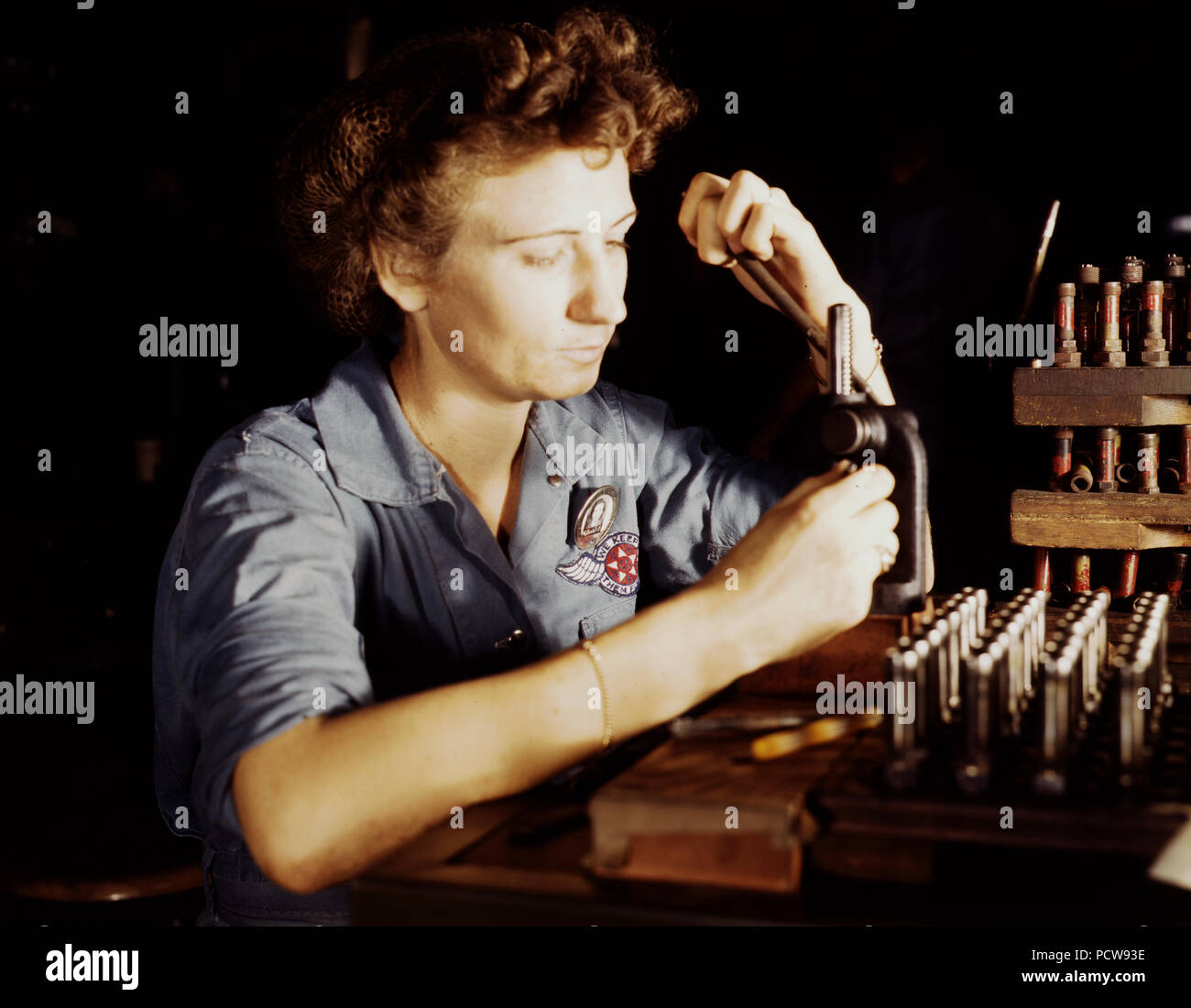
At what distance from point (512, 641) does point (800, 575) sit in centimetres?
65

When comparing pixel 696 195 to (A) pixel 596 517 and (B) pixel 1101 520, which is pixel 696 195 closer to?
(A) pixel 596 517

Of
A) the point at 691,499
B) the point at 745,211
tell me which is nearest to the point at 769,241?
the point at 745,211

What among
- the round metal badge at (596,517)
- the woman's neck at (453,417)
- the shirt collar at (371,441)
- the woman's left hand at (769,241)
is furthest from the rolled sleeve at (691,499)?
the shirt collar at (371,441)

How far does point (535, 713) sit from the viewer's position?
1396 mm

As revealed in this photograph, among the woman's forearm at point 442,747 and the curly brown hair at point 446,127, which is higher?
the curly brown hair at point 446,127

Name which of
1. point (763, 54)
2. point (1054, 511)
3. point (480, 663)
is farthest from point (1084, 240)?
point (480, 663)

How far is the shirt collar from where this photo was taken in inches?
76.5

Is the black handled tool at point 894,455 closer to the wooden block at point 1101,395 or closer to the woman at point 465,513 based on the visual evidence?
the woman at point 465,513

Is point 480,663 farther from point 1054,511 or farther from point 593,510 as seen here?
point 1054,511

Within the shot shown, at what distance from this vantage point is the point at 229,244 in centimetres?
461

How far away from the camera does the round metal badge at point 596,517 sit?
7.43 ft

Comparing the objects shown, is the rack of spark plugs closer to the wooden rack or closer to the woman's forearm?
the woman's forearm

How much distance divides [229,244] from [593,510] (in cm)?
291

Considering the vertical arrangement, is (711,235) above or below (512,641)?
above
